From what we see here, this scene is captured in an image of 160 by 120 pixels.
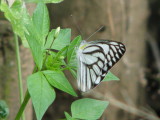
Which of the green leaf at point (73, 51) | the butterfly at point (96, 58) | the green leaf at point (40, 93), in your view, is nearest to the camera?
the green leaf at point (40, 93)

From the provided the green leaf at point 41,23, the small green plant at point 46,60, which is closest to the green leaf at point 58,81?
the small green plant at point 46,60

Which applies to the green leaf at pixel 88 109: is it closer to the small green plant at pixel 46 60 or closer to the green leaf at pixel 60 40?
the small green plant at pixel 46 60

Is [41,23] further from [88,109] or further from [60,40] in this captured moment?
[88,109]

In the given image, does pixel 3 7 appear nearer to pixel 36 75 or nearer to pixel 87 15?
pixel 36 75

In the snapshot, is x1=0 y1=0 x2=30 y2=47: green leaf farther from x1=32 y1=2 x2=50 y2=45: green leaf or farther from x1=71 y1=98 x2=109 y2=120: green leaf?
x1=71 y1=98 x2=109 y2=120: green leaf

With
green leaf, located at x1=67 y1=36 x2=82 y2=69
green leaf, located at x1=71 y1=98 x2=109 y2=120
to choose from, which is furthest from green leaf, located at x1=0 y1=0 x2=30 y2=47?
green leaf, located at x1=71 y1=98 x2=109 y2=120

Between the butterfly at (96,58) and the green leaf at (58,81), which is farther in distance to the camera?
the butterfly at (96,58)

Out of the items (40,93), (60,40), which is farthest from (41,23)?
(40,93)

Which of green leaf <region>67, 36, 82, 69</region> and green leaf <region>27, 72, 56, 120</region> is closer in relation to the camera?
green leaf <region>27, 72, 56, 120</region>
